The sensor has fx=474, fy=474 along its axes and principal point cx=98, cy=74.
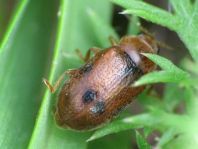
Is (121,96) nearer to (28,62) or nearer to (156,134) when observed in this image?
(156,134)

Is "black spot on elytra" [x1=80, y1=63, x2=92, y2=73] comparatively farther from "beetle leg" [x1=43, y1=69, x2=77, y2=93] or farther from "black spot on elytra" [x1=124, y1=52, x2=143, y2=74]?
"black spot on elytra" [x1=124, y1=52, x2=143, y2=74]

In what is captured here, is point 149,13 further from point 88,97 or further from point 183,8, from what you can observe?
point 88,97

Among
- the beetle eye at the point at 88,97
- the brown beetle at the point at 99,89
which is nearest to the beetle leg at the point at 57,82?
the brown beetle at the point at 99,89

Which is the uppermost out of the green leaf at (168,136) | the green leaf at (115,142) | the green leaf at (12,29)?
the green leaf at (12,29)

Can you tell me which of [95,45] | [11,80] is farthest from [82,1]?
[11,80]

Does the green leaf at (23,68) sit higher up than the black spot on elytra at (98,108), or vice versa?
the green leaf at (23,68)

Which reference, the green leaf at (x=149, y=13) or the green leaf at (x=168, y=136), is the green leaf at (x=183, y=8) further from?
the green leaf at (x=168, y=136)

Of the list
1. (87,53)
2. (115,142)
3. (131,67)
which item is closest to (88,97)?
(131,67)
